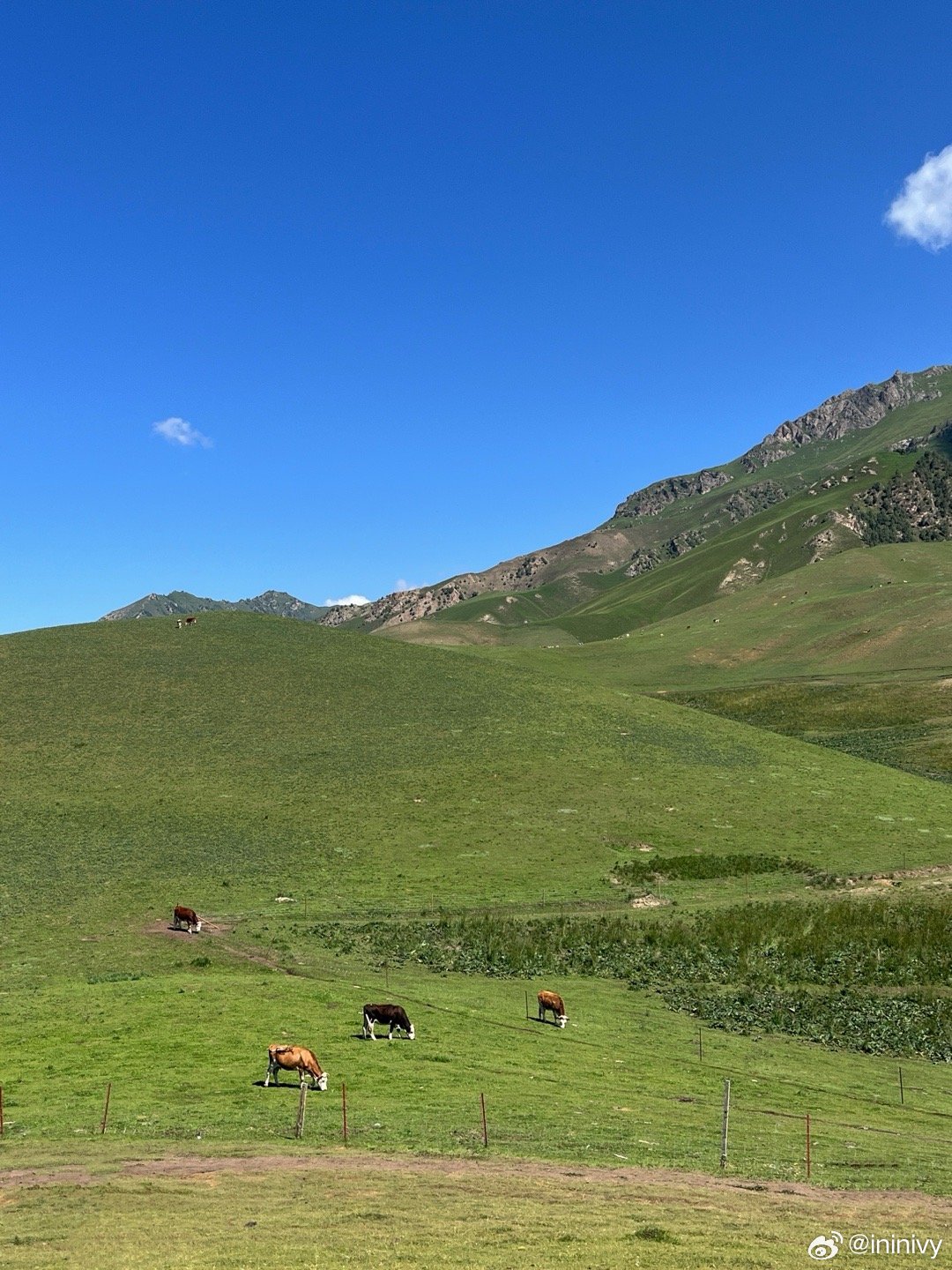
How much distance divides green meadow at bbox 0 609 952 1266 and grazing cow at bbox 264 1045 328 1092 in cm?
58

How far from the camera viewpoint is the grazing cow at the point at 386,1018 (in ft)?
120

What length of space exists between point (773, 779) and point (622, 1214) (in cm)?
7978

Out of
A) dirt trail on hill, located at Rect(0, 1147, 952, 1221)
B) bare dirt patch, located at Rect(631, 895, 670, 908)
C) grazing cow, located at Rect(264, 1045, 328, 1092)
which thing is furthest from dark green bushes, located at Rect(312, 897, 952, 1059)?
grazing cow, located at Rect(264, 1045, 328, 1092)

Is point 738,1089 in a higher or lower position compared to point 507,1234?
lower

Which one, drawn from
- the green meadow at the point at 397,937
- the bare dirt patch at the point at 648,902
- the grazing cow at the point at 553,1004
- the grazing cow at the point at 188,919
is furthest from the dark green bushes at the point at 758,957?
the grazing cow at the point at 553,1004

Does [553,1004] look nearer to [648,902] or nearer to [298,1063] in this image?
[298,1063]

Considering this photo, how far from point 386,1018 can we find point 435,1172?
549 inches

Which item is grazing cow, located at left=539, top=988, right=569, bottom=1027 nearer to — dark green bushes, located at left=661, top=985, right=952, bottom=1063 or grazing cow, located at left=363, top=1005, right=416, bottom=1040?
grazing cow, located at left=363, top=1005, right=416, bottom=1040

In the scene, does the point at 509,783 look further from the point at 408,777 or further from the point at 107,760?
the point at 107,760

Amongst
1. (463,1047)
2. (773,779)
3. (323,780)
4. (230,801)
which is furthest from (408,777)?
(463,1047)

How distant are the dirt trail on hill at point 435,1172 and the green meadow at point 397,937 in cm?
21

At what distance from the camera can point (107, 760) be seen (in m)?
94.8

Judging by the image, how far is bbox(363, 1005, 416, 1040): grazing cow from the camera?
1444 inches

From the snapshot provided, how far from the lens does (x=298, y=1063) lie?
100 ft
